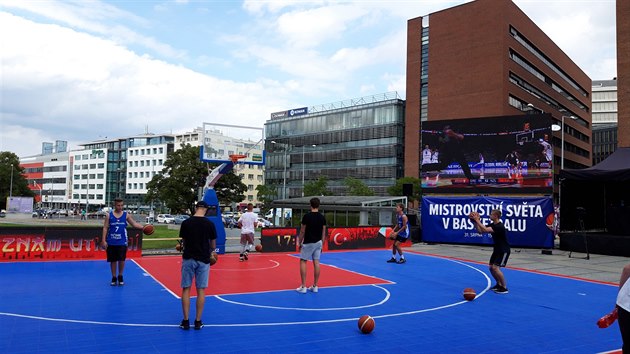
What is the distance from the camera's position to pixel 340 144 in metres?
84.0

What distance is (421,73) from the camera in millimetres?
75688

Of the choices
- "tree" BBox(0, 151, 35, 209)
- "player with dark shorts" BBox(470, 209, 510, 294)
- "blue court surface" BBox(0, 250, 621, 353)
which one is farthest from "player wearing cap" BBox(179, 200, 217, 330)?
"tree" BBox(0, 151, 35, 209)

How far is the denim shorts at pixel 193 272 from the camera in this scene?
7.56 meters

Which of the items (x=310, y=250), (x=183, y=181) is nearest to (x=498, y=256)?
(x=310, y=250)

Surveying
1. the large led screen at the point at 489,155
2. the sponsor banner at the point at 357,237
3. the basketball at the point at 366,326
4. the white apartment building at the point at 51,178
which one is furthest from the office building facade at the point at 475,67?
the white apartment building at the point at 51,178

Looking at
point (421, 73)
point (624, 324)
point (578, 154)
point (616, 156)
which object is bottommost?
point (624, 324)

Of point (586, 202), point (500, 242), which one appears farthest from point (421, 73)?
point (500, 242)

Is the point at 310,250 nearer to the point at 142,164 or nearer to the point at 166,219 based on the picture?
the point at 166,219

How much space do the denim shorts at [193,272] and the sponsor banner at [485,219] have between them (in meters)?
19.0

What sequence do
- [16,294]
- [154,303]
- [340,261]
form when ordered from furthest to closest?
[340,261] < [16,294] < [154,303]

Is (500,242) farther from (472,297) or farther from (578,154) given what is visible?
(578,154)

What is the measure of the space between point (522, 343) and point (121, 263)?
8.87 metres

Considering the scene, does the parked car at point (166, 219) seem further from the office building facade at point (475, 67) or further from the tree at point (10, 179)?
the office building facade at point (475, 67)

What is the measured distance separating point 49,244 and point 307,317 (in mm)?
11806
